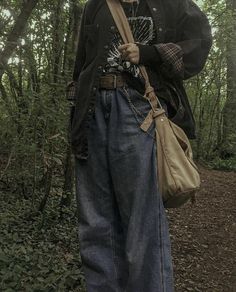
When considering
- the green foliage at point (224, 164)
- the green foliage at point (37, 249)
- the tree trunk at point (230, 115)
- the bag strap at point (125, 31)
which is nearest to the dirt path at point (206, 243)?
the green foliage at point (37, 249)

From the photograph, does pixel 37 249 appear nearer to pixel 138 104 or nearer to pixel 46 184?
pixel 46 184

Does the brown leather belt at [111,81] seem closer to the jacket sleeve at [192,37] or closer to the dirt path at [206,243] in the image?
the jacket sleeve at [192,37]

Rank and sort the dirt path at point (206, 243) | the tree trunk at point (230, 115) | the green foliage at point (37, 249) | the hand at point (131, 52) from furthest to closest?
the tree trunk at point (230, 115) → the dirt path at point (206, 243) → the green foliage at point (37, 249) → the hand at point (131, 52)

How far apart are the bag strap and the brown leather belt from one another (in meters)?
0.13

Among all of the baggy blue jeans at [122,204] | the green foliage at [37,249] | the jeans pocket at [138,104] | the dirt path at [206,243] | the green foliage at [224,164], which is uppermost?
the jeans pocket at [138,104]

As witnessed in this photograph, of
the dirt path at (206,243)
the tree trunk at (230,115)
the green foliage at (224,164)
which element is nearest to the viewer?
the dirt path at (206,243)

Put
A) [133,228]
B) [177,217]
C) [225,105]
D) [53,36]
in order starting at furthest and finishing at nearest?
[225,105], [177,217], [53,36], [133,228]

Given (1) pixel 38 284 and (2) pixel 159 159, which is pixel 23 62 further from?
(2) pixel 159 159

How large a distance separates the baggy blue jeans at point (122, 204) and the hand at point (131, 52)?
0.56 ft

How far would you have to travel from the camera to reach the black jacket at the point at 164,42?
2.52 meters

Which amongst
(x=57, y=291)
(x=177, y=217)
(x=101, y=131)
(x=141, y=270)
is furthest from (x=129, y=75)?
(x=177, y=217)

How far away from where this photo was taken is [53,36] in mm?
5555

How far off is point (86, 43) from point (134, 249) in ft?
3.78

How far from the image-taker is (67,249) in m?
4.85
